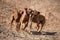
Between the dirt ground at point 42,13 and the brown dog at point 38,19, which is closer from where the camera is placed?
the dirt ground at point 42,13

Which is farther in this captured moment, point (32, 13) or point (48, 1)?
point (48, 1)

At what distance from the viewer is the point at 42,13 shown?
978cm

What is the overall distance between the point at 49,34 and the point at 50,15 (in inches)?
70.4

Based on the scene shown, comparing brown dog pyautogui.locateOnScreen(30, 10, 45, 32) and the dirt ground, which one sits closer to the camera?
the dirt ground

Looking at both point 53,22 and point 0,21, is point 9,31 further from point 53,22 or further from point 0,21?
point 53,22

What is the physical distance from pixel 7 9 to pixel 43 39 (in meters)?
2.71

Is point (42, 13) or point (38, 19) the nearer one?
point (38, 19)

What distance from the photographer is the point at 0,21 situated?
8.44m

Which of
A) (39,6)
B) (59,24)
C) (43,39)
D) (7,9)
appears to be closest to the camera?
(43,39)

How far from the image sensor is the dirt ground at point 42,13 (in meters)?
7.71

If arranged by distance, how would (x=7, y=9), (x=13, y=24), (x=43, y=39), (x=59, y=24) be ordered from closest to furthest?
(x=43, y=39)
(x=13, y=24)
(x=59, y=24)
(x=7, y=9)

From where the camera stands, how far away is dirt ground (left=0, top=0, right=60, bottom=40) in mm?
7710

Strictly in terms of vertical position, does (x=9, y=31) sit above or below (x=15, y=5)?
below

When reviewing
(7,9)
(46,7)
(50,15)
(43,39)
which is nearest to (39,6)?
(46,7)
